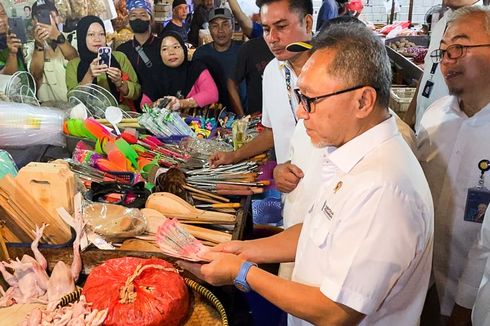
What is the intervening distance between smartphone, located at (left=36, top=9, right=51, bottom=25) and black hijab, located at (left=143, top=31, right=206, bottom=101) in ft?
2.75

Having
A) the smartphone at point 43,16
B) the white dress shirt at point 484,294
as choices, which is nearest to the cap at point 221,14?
the smartphone at point 43,16

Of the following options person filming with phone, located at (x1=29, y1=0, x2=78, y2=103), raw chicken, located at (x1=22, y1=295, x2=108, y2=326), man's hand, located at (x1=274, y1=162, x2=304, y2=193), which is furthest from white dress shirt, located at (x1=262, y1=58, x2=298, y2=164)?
person filming with phone, located at (x1=29, y1=0, x2=78, y2=103)

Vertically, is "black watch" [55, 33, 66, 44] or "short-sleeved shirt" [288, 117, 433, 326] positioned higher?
"black watch" [55, 33, 66, 44]

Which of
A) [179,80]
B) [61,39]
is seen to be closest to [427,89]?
[179,80]

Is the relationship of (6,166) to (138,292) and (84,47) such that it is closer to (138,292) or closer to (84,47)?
(138,292)

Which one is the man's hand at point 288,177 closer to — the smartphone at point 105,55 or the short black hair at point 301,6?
the short black hair at point 301,6

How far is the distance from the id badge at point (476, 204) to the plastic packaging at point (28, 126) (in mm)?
2357

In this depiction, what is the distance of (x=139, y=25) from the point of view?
367 centimetres

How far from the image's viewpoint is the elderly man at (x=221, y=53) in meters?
3.95

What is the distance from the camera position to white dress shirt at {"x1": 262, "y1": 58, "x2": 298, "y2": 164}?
2.52 m

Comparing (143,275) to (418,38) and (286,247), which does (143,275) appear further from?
(418,38)

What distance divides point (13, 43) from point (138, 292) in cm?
280

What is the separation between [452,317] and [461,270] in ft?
0.67

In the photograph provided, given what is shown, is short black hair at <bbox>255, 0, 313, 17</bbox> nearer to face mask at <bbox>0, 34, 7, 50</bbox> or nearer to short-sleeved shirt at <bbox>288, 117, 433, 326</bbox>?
short-sleeved shirt at <bbox>288, 117, 433, 326</bbox>
